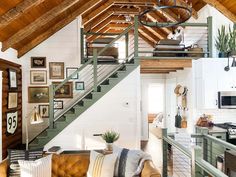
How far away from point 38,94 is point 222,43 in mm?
4836

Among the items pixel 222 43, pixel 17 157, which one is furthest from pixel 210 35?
pixel 17 157

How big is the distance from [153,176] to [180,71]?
495 cm

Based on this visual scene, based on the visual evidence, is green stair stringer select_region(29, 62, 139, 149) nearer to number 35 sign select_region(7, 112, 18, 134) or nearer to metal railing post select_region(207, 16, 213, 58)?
number 35 sign select_region(7, 112, 18, 134)

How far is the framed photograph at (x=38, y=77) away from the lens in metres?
6.99

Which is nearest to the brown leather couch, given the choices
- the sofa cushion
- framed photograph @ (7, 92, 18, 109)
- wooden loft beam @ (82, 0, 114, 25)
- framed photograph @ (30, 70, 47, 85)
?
the sofa cushion

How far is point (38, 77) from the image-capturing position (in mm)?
7027

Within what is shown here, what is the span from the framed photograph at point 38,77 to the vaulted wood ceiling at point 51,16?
1.98 feet

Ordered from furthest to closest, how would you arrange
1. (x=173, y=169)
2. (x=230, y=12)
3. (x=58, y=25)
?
(x=58, y=25) → (x=230, y=12) → (x=173, y=169)

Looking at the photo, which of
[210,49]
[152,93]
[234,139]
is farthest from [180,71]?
[152,93]

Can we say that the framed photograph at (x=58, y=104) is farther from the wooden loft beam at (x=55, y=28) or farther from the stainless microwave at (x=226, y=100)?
the stainless microwave at (x=226, y=100)

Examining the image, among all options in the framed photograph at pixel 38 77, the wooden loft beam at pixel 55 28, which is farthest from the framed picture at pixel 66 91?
the wooden loft beam at pixel 55 28

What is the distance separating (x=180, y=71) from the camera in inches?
300

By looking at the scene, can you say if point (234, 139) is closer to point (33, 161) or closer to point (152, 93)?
point (33, 161)

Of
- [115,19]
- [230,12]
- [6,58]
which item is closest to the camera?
[6,58]
